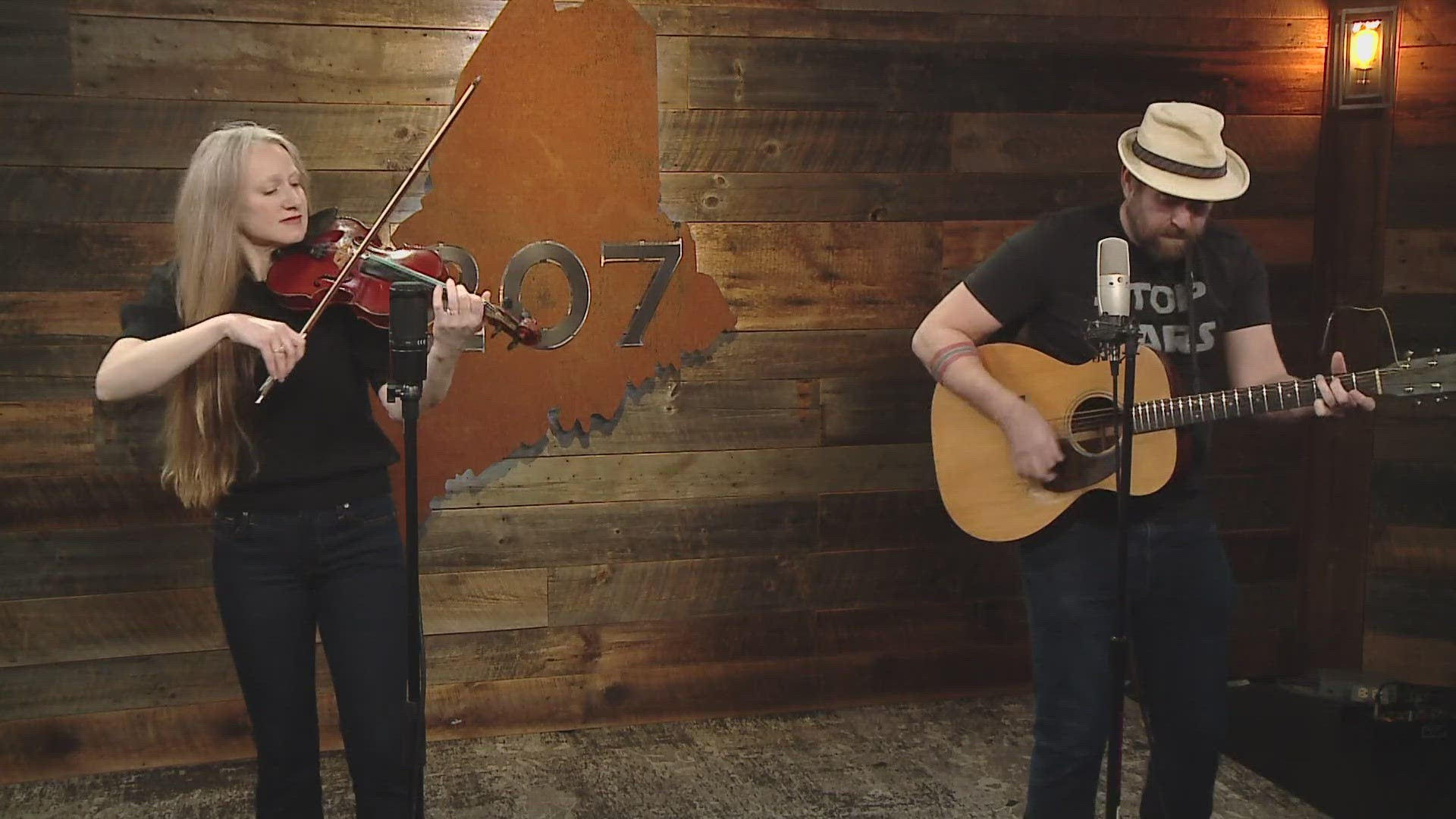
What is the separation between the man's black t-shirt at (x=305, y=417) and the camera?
7.22ft

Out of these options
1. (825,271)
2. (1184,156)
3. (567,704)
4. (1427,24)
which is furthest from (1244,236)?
(567,704)

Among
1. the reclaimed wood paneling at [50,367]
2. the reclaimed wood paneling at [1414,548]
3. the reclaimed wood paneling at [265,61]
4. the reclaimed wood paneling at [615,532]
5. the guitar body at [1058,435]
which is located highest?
the reclaimed wood paneling at [265,61]

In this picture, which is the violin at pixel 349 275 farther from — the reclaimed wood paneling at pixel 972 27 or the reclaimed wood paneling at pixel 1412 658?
the reclaimed wood paneling at pixel 1412 658

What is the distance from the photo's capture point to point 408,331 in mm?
1861

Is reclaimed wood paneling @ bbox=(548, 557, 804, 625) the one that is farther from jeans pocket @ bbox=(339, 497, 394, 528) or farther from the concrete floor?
jeans pocket @ bbox=(339, 497, 394, 528)

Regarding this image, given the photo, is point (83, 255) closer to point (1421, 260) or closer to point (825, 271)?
point (825, 271)

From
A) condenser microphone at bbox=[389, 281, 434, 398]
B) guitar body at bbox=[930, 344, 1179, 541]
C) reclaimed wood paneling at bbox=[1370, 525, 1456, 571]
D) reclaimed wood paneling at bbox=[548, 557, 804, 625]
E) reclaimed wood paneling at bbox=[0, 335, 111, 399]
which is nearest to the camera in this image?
condenser microphone at bbox=[389, 281, 434, 398]

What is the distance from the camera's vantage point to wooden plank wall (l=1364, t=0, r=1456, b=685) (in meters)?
3.87

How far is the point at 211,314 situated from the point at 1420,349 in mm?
3417

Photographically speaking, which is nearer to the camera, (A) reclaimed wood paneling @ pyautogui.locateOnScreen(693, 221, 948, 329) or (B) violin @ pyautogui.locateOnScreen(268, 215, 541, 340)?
(B) violin @ pyautogui.locateOnScreen(268, 215, 541, 340)

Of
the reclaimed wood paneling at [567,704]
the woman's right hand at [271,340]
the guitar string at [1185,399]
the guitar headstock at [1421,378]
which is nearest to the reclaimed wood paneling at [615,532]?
the reclaimed wood paneling at [567,704]

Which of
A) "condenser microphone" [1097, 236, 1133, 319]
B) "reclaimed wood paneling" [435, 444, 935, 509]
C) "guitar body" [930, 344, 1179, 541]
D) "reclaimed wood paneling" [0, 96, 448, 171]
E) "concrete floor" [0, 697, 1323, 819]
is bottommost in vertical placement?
"concrete floor" [0, 697, 1323, 819]

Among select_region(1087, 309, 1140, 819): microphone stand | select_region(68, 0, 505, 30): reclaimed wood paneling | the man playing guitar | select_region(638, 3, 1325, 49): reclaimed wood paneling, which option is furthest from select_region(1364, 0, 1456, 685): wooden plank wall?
select_region(68, 0, 505, 30): reclaimed wood paneling

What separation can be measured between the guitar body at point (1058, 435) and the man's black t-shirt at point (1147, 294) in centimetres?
4
